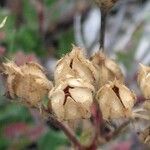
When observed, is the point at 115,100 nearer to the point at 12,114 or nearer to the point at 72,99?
the point at 72,99

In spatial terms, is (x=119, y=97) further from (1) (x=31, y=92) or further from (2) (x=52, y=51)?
(2) (x=52, y=51)

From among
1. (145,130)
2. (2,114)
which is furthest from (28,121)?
(145,130)

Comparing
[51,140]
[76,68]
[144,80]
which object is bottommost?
[51,140]

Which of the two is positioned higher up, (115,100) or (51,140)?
(115,100)

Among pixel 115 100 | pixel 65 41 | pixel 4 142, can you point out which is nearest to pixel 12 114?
pixel 4 142

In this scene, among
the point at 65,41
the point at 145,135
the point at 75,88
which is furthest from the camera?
the point at 65,41

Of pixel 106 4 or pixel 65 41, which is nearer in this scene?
pixel 106 4

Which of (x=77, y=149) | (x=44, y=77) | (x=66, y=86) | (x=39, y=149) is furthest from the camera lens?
(x=39, y=149)
